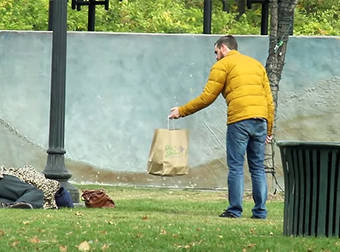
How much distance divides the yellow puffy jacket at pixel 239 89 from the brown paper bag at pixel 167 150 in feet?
4.32

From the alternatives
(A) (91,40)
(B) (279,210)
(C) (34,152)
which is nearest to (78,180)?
(C) (34,152)

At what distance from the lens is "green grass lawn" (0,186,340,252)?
8.59 metres

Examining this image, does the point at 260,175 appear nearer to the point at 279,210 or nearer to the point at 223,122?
the point at 279,210

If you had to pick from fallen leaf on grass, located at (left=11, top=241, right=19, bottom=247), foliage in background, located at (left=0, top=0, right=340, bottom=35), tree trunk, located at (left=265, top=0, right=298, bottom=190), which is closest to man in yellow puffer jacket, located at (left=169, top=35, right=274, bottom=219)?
fallen leaf on grass, located at (left=11, top=241, right=19, bottom=247)

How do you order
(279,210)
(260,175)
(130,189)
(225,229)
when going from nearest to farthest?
1. (225,229)
2. (260,175)
3. (279,210)
4. (130,189)

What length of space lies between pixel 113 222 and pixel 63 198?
7.28 feet

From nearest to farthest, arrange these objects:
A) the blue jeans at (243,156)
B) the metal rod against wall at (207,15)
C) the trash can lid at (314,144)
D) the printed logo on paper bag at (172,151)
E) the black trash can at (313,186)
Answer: the trash can lid at (314,144) < the black trash can at (313,186) < the blue jeans at (243,156) < the printed logo on paper bag at (172,151) < the metal rod against wall at (207,15)

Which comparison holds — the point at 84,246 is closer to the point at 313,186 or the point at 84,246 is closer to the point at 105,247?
the point at 105,247

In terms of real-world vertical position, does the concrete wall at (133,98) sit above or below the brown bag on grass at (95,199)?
above

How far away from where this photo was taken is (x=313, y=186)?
9.09 meters

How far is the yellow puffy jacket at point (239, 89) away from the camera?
38.1 feet

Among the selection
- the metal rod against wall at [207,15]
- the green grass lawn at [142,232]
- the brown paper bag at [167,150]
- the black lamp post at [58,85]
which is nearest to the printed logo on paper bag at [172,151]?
the brown paper bag at [167,150]

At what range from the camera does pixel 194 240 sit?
8938mm

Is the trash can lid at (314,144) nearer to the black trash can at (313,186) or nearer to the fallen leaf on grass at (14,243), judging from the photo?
A: the black trash can at (313,186)
